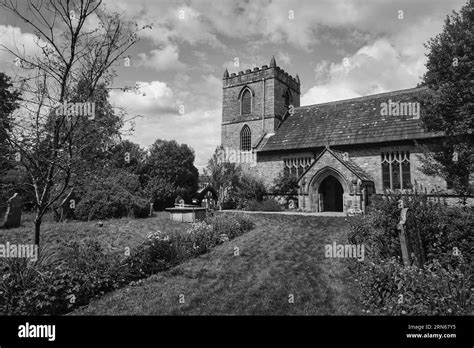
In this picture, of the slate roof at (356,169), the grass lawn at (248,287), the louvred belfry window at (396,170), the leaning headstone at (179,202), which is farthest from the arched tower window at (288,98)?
the grass lawn at (248,287)

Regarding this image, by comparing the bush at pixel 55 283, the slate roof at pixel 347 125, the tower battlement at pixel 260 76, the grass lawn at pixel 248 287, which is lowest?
the grass lawn at pixel 248 287

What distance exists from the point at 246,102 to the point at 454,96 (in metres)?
21.1

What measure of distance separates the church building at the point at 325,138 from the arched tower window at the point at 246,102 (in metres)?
0.10

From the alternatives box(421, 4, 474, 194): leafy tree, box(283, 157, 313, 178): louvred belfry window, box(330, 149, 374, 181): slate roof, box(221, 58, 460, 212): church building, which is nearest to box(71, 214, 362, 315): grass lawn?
box(421, 4, 474, 194): leafy tree

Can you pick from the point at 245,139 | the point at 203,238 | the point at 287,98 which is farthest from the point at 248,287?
the point at 287,98

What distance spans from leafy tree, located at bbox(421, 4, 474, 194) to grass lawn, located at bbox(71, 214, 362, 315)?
679cm

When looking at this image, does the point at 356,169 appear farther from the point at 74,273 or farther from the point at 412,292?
the point at 74,273

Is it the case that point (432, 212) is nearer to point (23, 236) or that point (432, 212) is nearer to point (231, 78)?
point (23, 236)

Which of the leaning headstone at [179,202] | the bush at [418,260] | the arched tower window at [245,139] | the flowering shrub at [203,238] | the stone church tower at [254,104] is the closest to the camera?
the bush at [418,260]

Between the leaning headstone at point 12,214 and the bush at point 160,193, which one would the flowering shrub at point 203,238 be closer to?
the leaning headstone at point 12,214

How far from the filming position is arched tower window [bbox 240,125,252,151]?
2984 centimetres

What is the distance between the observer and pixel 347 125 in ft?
77.3

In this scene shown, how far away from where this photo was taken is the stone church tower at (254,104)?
28891 mm

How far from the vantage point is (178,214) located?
15977 mm
